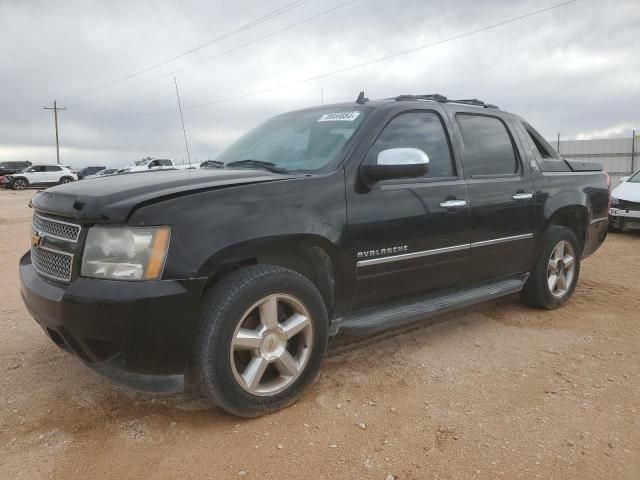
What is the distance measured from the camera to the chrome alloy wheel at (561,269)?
4.60 metres

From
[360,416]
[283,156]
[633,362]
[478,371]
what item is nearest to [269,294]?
[360,416]

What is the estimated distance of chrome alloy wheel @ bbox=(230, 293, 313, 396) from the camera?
2.60 metres

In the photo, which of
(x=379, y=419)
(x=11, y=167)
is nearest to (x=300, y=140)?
(x=379, y=419)

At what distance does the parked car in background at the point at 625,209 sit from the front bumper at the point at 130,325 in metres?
9.46

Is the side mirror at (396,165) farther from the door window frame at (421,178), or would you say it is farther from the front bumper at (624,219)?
the front bumper at (624,219)

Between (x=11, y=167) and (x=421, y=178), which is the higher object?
(x=11, y=167)

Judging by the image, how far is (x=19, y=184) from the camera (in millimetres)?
33188

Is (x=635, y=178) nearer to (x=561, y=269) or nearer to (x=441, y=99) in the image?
(x=561, y=269)

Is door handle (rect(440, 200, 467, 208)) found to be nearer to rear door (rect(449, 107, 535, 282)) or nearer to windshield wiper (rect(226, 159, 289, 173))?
rear door (rect(449, 107, 535, 282))

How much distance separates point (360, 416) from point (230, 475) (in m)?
0.78

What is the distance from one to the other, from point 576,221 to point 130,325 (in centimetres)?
419

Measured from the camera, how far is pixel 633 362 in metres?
Result: 3.43

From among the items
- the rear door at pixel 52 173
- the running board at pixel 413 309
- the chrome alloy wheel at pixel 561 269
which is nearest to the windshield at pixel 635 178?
the chrome alloy wheel at pixel 561 269

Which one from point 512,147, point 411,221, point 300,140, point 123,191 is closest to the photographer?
point 123,191
